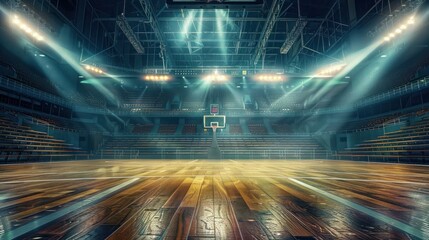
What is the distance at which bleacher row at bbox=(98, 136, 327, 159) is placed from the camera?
15.6 meters

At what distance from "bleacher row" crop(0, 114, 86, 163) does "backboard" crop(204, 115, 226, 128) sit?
908 cm

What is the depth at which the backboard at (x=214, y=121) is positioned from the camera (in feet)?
53.4

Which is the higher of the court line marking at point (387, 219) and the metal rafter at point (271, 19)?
the metal rafter at point (271, 19)

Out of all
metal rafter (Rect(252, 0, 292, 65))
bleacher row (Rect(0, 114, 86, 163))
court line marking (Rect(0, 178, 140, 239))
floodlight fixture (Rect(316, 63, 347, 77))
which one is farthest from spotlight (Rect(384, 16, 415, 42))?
bleacher row (Rect(0, 114, 86, 163))

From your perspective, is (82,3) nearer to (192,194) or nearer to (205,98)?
(205,98)

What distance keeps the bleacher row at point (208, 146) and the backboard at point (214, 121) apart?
197cm

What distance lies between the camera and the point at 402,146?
947 cm

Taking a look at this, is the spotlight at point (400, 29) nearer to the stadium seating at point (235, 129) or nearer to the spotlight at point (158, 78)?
the stadium seating at point (235, 129)

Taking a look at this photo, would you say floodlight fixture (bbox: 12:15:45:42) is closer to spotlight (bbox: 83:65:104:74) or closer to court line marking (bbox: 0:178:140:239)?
spotlight (bbox: 83:65:104:74)

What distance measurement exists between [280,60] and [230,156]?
1177 centimetres

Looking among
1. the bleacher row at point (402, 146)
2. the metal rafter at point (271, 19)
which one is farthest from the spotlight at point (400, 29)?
the metal rafter at point (271, 19)

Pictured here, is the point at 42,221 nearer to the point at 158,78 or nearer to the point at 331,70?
the point at 158,78

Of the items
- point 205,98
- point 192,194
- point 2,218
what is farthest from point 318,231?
point 205,98

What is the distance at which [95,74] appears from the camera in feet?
51.9
